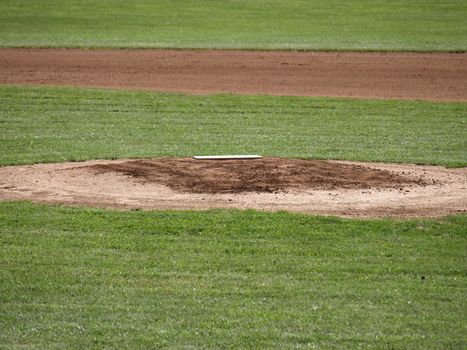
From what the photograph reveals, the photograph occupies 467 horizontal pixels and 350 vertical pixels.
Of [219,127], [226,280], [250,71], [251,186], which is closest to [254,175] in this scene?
[251,186]

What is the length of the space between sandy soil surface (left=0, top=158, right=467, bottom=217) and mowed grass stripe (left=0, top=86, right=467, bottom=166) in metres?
1.30

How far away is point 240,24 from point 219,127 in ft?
76.4

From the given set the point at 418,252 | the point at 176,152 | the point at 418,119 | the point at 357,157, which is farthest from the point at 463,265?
the point at 418,119

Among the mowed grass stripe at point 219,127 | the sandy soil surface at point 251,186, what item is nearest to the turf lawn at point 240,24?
the mowed grass stripe at point 219,127

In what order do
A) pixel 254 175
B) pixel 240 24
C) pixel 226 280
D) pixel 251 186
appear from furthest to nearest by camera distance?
pixel 240 24 → pixel 254 175 → pixel 251 186 → pixel 226 280

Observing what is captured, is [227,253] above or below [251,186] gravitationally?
above

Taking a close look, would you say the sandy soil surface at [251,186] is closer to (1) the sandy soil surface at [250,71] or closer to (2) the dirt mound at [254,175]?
(2) the dirt mound at [254,175]

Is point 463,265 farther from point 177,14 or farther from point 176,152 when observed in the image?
point 177,14

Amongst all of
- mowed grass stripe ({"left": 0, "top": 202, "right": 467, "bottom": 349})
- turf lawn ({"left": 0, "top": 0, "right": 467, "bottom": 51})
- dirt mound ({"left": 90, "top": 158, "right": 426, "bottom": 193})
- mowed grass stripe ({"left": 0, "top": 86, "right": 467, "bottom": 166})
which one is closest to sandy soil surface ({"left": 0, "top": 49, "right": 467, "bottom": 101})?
mowed grass stripe ({"left": 0, "top": 86, "right": 467, "bottom": 166})

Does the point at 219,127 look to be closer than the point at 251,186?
No

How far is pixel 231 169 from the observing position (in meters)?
15.6

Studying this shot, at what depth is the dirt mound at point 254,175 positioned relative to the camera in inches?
578

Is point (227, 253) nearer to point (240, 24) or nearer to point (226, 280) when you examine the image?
point (226, 280)

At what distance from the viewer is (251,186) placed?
14625 millimetres
